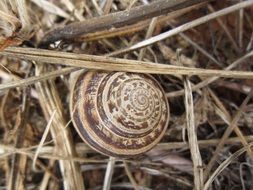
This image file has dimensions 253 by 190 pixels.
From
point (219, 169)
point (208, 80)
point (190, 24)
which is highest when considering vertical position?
point (190, 24)

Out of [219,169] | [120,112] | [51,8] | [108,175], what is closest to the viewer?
[120,112]

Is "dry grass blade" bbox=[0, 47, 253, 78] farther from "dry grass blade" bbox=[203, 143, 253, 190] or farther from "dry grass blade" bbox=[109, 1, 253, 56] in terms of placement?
"dry grass blade" bbox=[203, 143, 253, 190]

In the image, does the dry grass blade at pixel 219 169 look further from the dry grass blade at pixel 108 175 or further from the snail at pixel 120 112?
the dry grass blade at pixel 108 175

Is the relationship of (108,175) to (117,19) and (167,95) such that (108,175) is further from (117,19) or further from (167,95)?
(117,19)

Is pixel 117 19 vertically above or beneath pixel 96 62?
above

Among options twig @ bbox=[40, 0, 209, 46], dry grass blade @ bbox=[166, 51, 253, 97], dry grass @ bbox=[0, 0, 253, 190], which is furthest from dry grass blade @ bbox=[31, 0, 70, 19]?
dry grass blade @ bbox=[166, 51, 253, 97]

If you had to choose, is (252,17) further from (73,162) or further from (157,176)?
(73,162)

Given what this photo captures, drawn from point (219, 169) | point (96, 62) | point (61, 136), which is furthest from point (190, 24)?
point (61, 136)
